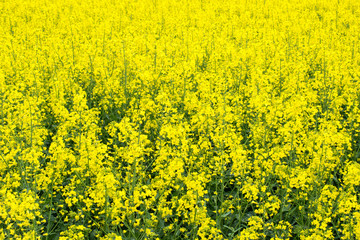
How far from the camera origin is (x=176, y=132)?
3.62 meters

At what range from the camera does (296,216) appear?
394 cm

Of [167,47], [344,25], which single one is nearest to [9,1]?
[167,47]

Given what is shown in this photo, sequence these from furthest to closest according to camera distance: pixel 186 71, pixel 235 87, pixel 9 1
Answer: pixel 9 1, pixel 235 87, pixel 186 71

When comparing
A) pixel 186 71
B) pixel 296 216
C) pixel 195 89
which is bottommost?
pixel 296 216

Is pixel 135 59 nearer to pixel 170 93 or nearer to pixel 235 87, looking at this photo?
pixel 170 93

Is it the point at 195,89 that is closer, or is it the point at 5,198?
the point at 5,198

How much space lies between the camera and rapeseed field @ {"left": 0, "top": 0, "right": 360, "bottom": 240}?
10.6 feet

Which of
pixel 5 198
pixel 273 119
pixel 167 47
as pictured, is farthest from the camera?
pixel 167 47

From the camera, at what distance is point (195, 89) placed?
640cm

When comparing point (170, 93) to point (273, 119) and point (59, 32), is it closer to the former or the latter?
point (273, 119)

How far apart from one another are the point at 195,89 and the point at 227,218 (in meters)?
3.11

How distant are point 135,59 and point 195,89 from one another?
1225 mm

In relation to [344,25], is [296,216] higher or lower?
lower

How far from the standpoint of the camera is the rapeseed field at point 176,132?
10.6ft
